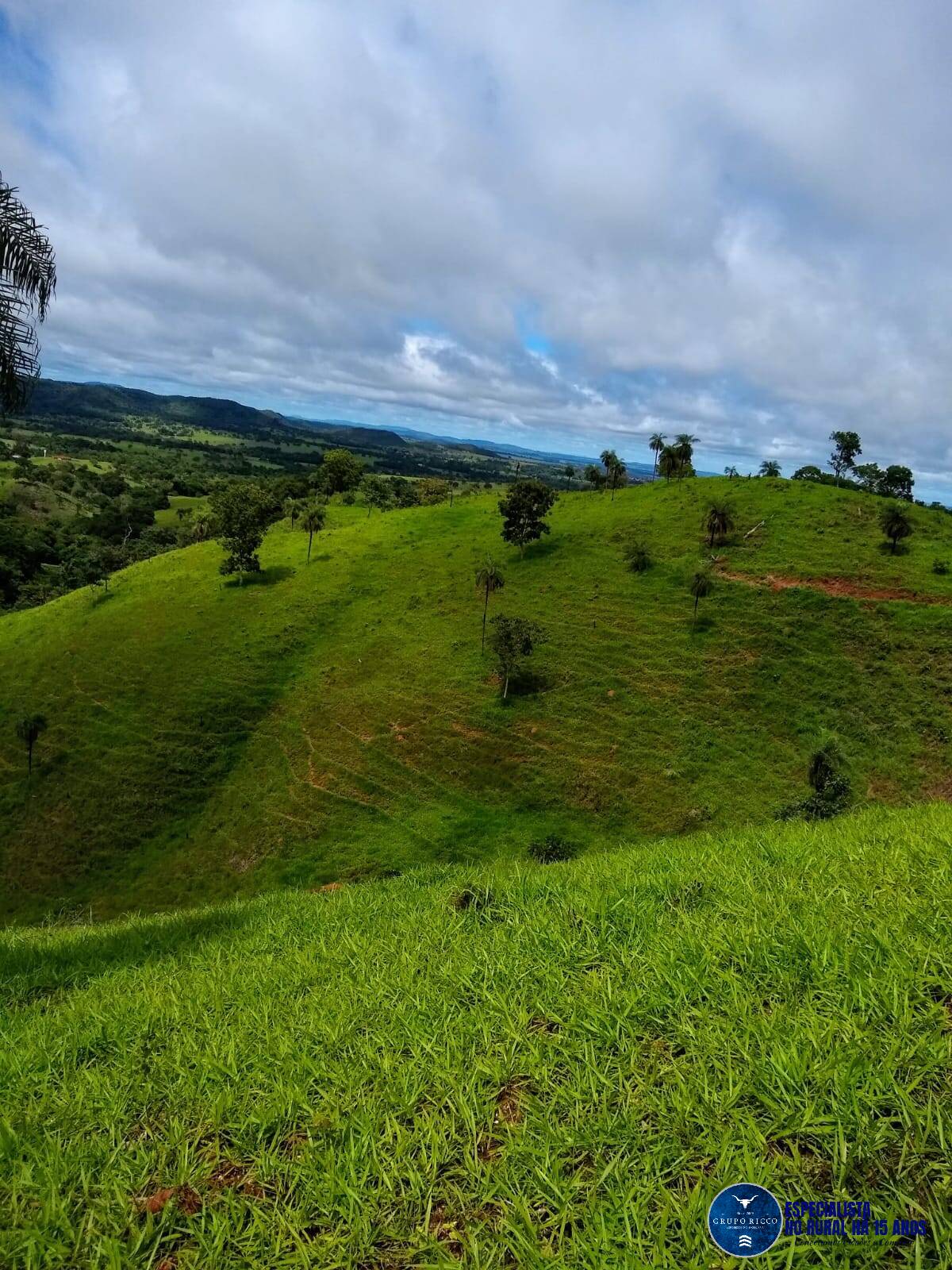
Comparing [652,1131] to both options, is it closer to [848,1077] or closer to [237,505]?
[848,1077]

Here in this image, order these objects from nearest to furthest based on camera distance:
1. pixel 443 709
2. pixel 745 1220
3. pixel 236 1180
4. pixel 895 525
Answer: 1. pixel 745 1220
2. pixel 236 1180
3. pixel 443 709
4. pixel 895 525

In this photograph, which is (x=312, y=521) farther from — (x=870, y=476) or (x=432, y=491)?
(x=870, y=476)

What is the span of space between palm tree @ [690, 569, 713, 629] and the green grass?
167ft

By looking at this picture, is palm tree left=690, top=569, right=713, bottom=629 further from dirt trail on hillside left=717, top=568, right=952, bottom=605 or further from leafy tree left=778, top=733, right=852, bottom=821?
leafy tree left=778, top=733, right=852, bottom=821

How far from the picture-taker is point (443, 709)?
50031mm

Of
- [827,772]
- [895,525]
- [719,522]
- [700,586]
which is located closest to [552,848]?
[827,772]

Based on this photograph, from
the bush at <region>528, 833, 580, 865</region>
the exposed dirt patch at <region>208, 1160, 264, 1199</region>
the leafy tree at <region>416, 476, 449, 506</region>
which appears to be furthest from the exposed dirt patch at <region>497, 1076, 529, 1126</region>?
the leafy tree at <region>416, 476, 449, 506</region>

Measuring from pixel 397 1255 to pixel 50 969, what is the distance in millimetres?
8588

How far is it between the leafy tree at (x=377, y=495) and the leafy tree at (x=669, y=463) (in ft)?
150

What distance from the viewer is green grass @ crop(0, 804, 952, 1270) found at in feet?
9.84

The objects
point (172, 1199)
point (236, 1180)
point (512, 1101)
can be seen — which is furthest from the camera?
point (512, 1101)

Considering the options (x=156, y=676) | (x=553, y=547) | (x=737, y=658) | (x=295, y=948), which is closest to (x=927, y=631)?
(x=737, y=658)

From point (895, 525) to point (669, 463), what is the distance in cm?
3470

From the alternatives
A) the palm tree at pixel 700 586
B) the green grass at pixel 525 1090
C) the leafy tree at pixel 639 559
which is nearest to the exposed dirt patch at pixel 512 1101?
the green grass at pixel 525 1090
